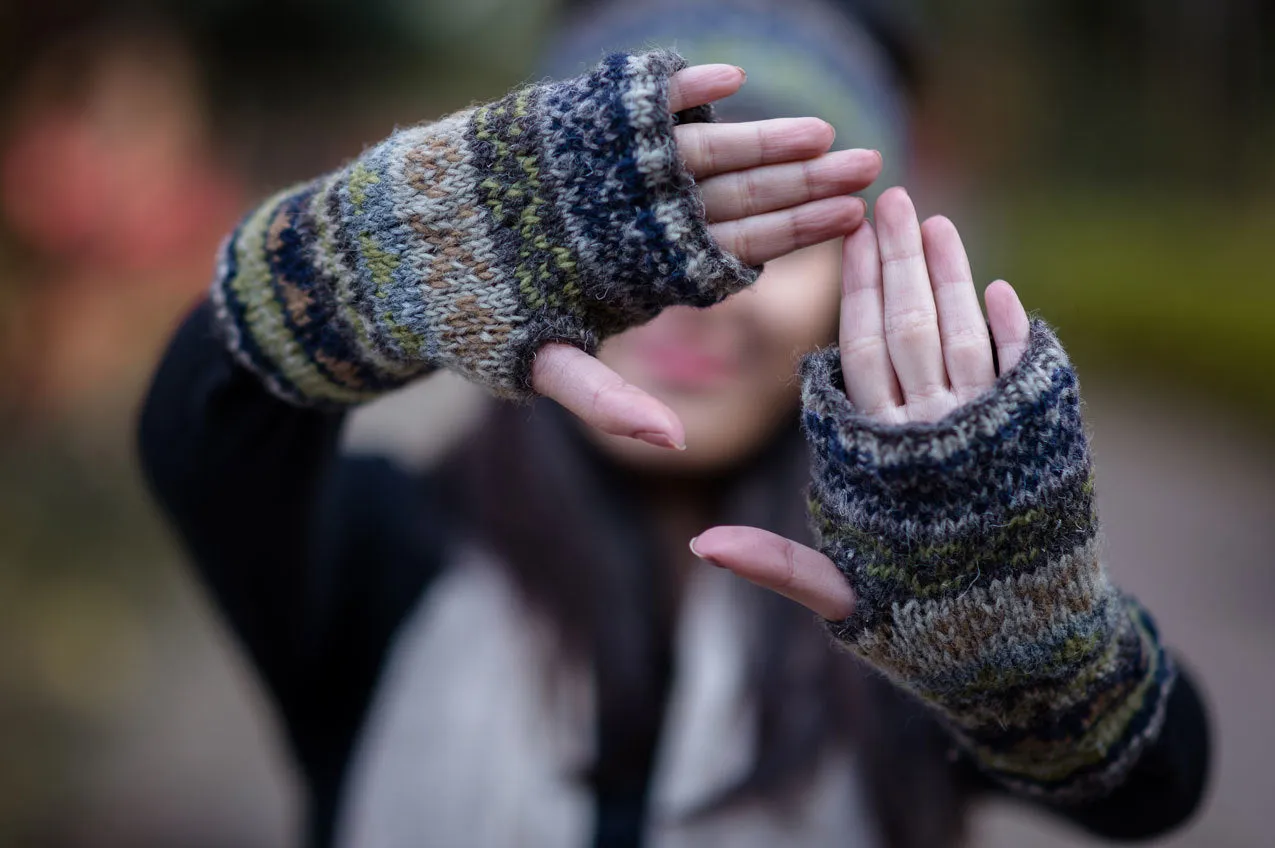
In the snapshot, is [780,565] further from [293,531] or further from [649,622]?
[649,622]

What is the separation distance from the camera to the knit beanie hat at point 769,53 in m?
1.44

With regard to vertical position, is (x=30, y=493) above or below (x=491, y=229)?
below

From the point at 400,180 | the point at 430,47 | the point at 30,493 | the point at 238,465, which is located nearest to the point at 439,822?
the point at 238,465

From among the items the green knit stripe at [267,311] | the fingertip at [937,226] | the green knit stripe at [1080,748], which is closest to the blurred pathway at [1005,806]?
the green knit stripe at [1080,748]

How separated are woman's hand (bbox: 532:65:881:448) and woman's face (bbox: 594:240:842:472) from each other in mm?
593

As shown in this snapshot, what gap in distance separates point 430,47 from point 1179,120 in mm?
6062

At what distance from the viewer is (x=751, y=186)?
0.77 metres

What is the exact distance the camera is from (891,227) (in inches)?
31.1

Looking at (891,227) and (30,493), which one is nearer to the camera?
(891,227)

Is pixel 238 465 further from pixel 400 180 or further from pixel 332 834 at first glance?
pixel 332 834

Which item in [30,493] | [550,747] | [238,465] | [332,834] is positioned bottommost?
[332,834]

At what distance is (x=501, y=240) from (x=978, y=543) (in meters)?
0.47

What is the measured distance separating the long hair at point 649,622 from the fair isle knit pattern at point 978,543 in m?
0.57

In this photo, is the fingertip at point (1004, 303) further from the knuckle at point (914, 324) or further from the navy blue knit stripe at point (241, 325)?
the navy blue knit stripe at point (241, 325)
